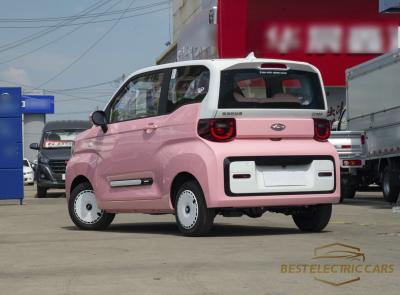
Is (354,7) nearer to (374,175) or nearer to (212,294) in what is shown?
(374,175)

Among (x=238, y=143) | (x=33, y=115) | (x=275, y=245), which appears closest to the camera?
(x=275, y=245)

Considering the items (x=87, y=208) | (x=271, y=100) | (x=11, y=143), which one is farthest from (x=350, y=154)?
(x=271, y=100)

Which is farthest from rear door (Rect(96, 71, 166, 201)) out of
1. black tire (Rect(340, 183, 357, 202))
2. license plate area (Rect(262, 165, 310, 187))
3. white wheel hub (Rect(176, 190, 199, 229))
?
black tire (Rect(340, 183, 357, 202))

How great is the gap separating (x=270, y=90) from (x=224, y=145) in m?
0.99

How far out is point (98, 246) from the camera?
346 inches

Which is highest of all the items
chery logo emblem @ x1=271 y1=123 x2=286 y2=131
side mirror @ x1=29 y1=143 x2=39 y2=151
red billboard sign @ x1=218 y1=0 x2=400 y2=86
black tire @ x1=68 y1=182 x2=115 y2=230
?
red billboard sign @ x1=218 y1=0 x2=400 y2=86

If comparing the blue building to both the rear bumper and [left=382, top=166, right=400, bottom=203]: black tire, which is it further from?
the rear bumper

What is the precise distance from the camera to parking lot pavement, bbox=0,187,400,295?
616 centimetres

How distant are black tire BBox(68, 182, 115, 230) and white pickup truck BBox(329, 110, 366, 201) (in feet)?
27.4

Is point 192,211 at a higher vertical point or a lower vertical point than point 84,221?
higher

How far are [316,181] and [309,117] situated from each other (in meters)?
0.78

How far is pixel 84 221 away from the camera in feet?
36.2

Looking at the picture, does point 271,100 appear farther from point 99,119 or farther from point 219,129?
point 99,119

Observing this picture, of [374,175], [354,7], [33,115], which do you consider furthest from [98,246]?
[33,115]
